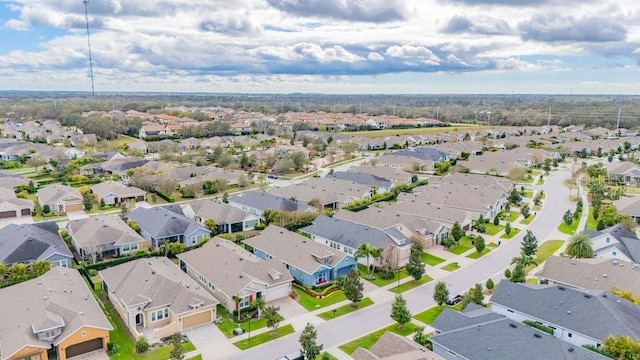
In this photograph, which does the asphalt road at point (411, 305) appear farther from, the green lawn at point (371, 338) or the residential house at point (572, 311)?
the residential house at point (572, 311)

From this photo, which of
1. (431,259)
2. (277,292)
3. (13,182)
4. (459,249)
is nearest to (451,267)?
(431,259)

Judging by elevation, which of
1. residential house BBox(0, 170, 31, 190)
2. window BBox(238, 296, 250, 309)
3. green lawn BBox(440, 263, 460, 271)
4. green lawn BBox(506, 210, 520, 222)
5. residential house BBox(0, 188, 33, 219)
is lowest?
green lawn BBox(440, 263, 460, 271)

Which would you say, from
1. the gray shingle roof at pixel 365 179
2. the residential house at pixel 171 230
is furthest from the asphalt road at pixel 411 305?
the gray shingle roof at pixel 365 179

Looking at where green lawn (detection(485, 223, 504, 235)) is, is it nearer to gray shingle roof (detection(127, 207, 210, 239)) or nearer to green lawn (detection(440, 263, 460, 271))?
green lawn (detection(440, 263, 460, 271))

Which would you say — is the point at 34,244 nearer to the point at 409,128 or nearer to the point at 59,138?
the point at 59,138

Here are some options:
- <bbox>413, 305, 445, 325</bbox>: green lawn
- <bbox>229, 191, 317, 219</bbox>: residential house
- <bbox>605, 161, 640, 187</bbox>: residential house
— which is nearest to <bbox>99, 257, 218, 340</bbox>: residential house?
<bbox>413, 305, 445, 325</bbox>: green lawn

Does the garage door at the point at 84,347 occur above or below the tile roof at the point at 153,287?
below

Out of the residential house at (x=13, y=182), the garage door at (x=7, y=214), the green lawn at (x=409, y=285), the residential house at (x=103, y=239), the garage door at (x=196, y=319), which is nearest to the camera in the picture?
the garage door at (x=196, y=319)
